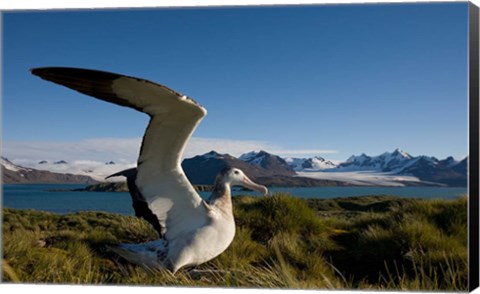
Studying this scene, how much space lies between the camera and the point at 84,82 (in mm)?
3398

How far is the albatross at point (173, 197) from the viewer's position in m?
3.62

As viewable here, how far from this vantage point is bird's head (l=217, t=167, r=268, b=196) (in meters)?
4.16

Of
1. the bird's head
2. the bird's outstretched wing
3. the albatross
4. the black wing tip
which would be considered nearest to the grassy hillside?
the albatross

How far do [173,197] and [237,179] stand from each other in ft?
1.59

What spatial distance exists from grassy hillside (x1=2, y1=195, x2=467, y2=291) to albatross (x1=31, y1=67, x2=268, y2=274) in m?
0.16

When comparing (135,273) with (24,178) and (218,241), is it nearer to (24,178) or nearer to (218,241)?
(218,241)

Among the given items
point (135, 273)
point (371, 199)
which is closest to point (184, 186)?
point (135, 273)

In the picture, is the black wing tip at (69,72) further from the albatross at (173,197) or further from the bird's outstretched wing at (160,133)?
the albatross at (173,197)

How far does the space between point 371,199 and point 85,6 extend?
4.08 meters

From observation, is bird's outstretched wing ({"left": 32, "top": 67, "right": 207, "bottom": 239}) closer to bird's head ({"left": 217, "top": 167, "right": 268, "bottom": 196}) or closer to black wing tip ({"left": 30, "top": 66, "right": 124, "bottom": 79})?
black wing tip ({"left": 30, "top": 66, "right": 124, "bottom": 79})

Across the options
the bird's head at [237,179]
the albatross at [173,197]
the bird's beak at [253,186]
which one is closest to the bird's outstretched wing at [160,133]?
the albatross at [173,197]

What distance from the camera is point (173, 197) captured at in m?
4.02

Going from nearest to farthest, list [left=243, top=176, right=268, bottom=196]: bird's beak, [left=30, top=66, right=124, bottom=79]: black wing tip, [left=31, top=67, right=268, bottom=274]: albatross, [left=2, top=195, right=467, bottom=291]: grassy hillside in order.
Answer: [left=30, top=66, right=124, bottom=79]: black wing tip < [left=31, top=67, right=268, bottom=274]: albatross < [left=2, top=195, right=467, bottom=291]: grassy hillside < [left=243, top=176, right=268, bottom=196]: bird's beak

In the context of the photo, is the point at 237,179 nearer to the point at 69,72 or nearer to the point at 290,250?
the point at 290,250
